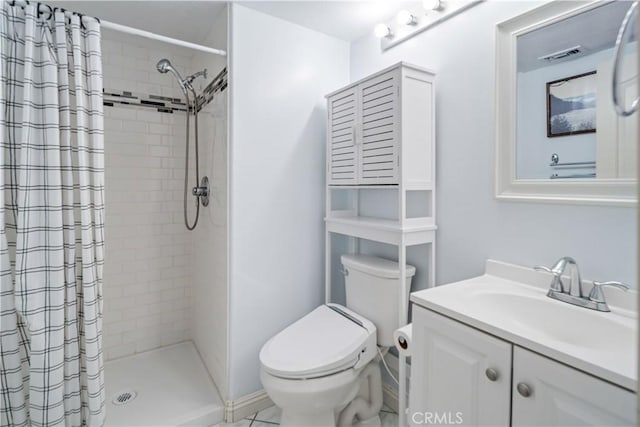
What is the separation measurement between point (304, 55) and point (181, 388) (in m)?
2.15

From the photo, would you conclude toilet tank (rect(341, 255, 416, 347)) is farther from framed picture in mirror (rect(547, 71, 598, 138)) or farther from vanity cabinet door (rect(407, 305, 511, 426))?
framed picture in mirror (rect(547, 71, 598, 138))

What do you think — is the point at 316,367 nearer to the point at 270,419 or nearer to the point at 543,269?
the point at 270,419

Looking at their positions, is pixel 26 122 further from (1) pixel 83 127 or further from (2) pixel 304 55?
(2) pixel 304 55

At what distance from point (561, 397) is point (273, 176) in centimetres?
152

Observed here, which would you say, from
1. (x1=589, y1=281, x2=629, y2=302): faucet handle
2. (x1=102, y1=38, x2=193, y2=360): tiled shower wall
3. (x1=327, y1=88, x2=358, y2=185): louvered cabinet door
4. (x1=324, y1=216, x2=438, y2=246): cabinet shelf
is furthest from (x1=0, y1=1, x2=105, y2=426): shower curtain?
(x1=589, y1=281, x2=629, y2=302): faucet handle

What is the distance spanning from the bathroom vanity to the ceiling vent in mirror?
796mm

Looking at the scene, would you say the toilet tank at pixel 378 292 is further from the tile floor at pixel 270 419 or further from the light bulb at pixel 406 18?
the light bulb at pixel 406 18

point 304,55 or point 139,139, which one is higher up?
point 304,55

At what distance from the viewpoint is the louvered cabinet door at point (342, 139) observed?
1723 mm

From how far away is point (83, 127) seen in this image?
1.30 metres

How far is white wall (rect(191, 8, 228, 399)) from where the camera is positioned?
5.82 feet

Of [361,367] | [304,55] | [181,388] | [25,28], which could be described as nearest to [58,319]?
[181,388]

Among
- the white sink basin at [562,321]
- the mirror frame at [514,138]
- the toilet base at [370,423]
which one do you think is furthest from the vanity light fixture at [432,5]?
the toilet base at [370,423]

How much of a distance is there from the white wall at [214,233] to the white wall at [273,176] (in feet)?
0.30
